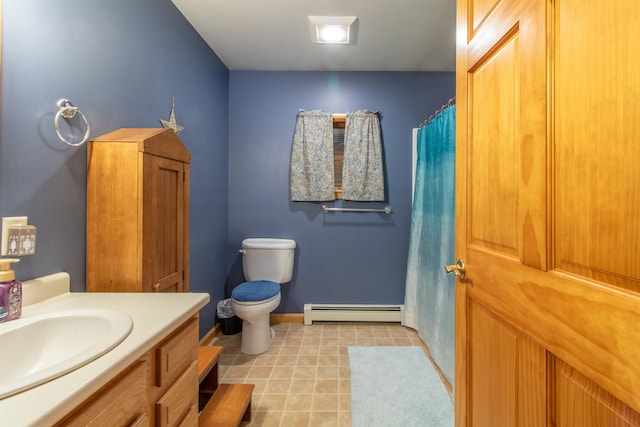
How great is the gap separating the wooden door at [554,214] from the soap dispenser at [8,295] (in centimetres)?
136

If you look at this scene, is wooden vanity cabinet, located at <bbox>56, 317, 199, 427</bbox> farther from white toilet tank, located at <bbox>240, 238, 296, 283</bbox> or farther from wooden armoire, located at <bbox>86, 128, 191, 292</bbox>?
white toilet tank, located at <bbox>240, 238, 296, 283</bbox>

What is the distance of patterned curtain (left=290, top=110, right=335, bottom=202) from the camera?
254 centimetres

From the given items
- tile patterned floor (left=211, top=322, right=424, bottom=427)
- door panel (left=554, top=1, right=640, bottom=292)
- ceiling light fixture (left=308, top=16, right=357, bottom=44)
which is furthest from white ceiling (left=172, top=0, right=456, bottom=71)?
tile patterned floor (left=211, top=322, right=424, bottom=427)

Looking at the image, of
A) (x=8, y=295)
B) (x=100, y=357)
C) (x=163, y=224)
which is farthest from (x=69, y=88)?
(x=100, y=357)

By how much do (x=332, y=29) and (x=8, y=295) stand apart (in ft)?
7.17

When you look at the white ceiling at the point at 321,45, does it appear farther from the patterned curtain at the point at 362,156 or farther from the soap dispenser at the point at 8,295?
the soap dispenser at the point at 8,295

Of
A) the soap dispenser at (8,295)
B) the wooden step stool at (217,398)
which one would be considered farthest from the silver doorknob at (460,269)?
the soap dispenser at (8,295)

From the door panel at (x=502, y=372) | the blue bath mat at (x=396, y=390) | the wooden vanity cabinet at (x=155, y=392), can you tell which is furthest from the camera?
the blue bath mat at (x=396, y=390)

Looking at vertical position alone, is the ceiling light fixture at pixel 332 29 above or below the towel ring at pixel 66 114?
above

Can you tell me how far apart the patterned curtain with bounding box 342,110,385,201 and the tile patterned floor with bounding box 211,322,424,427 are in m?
1.22

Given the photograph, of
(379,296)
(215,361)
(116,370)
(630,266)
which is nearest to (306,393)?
(215,361)

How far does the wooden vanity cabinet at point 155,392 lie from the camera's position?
1.78 ft

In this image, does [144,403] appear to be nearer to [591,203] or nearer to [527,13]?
[591,203]

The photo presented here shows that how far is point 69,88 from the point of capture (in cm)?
106
